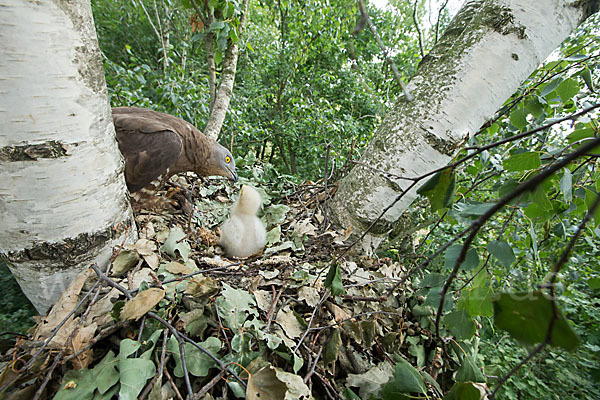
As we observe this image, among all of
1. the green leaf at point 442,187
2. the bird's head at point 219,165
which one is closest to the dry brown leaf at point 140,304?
the green leaf at point 442,187

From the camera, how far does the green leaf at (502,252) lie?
62 cm

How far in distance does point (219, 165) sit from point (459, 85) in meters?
1.86

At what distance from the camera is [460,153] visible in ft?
Answer: 2.40

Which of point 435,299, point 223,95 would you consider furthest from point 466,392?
point 223,95

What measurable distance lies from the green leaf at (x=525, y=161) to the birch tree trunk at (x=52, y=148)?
1291mm

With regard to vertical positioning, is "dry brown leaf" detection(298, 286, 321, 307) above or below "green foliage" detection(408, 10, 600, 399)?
below

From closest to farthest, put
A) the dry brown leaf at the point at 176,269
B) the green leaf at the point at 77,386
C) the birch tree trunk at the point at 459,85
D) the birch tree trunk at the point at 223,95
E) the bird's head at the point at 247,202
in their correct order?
the green leaf at the point at 77,386 < the dry brown leaf at the point at 176,269 < the birch tree trunk at the point at 459,85 < the bird's head at the point at 247,202 < the birch tree trunk at the point at 223,95

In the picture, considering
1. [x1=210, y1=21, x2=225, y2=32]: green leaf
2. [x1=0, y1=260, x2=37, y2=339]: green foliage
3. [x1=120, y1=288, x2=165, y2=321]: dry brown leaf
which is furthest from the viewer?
[x1=210, y1=21, x2=225, y2=32]: green leaf

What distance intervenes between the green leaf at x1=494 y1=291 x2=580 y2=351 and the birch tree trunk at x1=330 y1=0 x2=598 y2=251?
2.67 feet

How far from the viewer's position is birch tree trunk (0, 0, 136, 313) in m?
0.74

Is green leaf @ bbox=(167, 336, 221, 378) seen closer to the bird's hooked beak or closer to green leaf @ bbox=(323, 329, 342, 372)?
green leaf @ bbox=(323, 329, 342, 372)

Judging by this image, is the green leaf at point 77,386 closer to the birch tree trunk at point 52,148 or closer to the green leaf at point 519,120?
the birch tree trunk at point 52,148

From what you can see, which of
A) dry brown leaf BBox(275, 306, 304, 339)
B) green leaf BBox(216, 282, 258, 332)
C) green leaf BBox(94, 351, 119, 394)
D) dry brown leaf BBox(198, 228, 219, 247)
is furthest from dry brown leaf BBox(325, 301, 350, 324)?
dry brown leaf BBox(198, 228, 219, 247)

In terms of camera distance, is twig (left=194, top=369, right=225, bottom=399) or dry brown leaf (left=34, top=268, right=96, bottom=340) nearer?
twig (left=194, top=369, right=225, bottom=399)
